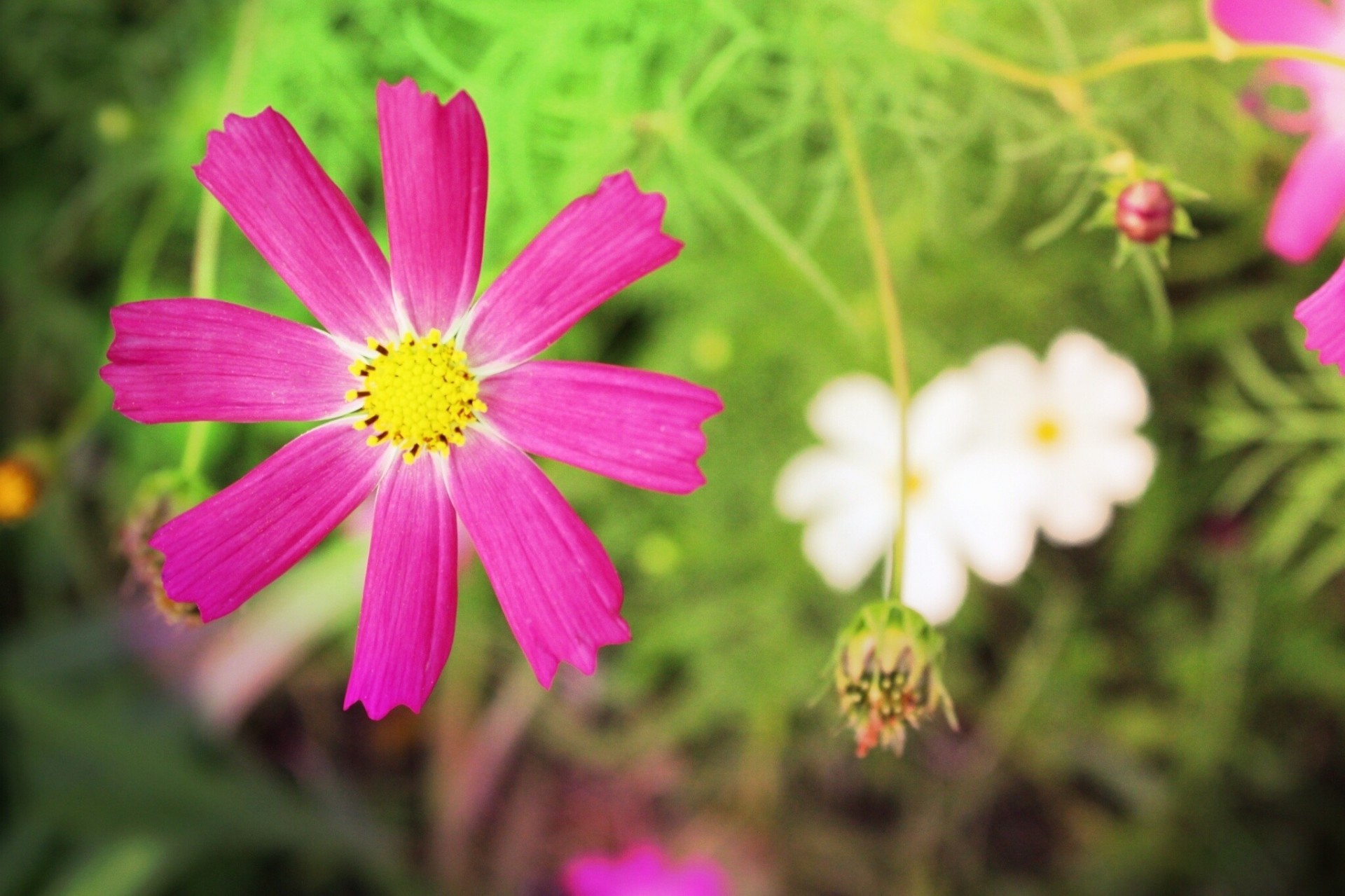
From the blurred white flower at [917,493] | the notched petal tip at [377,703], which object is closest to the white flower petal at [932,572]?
the blurred white flower at [917,493]

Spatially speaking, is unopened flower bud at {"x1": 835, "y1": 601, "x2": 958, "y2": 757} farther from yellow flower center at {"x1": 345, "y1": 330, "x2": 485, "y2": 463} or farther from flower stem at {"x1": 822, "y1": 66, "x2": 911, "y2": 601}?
yellow flower center at {"x1": 345, "y1": 330, "x2": 485, "y2": 463}

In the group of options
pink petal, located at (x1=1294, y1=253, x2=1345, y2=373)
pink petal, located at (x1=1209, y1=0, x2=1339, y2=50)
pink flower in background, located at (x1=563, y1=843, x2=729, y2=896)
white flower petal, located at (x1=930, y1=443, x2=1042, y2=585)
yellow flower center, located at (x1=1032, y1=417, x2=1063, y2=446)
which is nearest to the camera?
pink petal, located at (x1=1294, y1=253, x2=1345, y2=373)

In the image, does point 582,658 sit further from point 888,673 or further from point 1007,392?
point 1007,392

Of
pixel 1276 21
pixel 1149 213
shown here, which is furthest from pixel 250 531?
pixel 1276 21

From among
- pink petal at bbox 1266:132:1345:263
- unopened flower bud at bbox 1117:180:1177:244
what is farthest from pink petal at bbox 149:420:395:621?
pink petal at bbox 1266:132:1345:263

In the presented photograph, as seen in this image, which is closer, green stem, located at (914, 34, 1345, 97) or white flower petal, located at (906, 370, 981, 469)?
green stem, located at (914, 34, 1345, 97)

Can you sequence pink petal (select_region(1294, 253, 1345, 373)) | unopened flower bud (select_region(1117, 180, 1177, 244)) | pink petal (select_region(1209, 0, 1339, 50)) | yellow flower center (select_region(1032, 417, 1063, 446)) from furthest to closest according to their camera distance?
yellow flower center (select_region(1032, 417, 1063, 446)), pink petal (select_region(1209, 0, 1339, 50)), unopened flower bud (select_region(1117, 180, 1177, 244)), pink petal (select_region(1294, 253, 1345, 373))

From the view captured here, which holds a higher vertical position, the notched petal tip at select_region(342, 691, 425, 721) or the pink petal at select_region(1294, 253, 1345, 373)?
the pink petal at select_region(1294, 253, 1345, 373)
